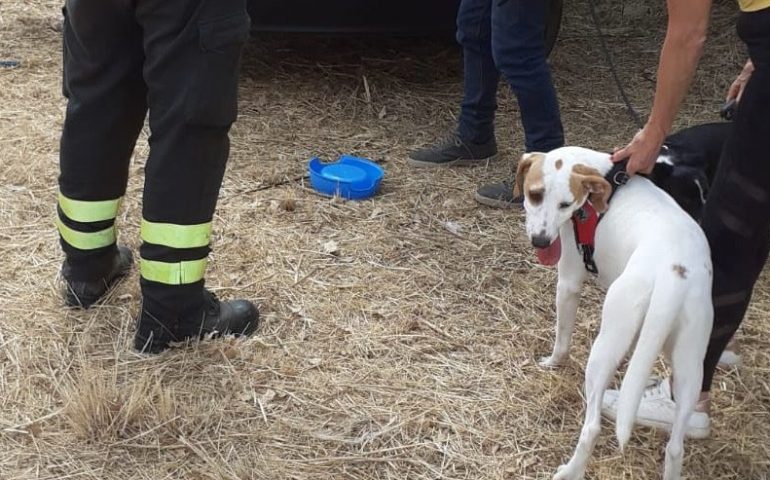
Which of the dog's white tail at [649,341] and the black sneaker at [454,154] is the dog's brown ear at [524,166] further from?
the black sneaker at [454,154]

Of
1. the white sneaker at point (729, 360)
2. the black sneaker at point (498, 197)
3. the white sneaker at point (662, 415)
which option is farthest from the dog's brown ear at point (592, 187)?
the black sneaker at point (498, 197)

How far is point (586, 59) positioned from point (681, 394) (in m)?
3.93

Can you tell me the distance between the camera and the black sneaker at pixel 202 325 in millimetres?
2678

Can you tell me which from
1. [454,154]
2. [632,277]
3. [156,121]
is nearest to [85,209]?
[156,121]

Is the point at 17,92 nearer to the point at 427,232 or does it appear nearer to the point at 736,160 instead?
the point at 427,232

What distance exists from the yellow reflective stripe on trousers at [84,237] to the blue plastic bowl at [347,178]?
1.17 m

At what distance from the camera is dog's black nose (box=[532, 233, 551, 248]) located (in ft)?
7.92

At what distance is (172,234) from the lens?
255 cm

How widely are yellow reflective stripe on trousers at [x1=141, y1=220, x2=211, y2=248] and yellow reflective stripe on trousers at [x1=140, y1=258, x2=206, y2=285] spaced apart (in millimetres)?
60

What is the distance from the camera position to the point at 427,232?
3574 mm

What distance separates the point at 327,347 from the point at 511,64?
1.44 m

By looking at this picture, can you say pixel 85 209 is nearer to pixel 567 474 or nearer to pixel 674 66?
pixel 567 474

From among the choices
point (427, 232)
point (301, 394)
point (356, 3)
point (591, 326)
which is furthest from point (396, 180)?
point (301, 394)

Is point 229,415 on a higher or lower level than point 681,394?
lower
